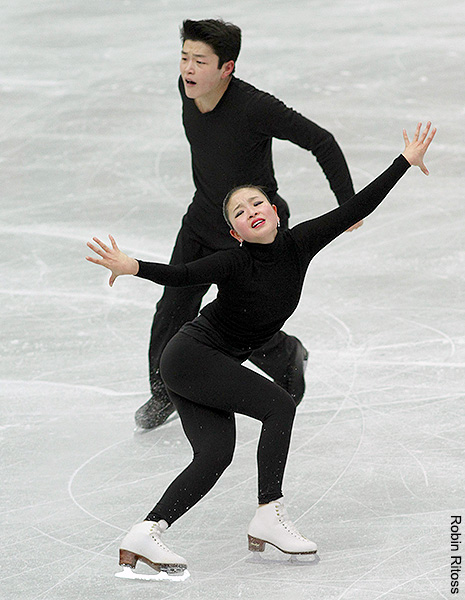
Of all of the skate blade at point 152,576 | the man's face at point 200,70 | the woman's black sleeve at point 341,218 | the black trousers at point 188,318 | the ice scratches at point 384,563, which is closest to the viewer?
the ice scratches at point 384,563

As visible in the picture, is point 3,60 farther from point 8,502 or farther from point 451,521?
point 451,521

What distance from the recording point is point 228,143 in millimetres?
3670

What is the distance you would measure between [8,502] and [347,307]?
6.68 ft

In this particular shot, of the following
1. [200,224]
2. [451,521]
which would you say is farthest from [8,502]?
[451,521]

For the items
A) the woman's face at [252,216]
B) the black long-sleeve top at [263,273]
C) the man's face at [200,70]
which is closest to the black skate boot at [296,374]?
the black long-sleeve top at [263,273]

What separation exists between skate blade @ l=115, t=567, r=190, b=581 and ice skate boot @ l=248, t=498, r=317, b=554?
9.2 inches

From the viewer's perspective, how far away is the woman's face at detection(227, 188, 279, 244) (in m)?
3.00

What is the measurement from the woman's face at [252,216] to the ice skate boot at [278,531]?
2.50 ft

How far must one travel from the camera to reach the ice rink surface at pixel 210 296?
313 centimetres

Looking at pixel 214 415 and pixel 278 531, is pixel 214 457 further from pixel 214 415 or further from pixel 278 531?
pixel 278 531

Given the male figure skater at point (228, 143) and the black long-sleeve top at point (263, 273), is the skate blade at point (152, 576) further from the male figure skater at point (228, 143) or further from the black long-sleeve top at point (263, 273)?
the male figure skater at point (228, 143)

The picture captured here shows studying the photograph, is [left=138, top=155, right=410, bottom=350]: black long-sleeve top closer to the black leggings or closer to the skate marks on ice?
the black leggings

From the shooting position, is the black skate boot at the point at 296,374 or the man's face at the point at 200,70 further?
the black skate boot at the point at 296,374

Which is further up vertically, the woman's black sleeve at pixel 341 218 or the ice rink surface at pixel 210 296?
the woman's black sleeve at pixel 341 218
